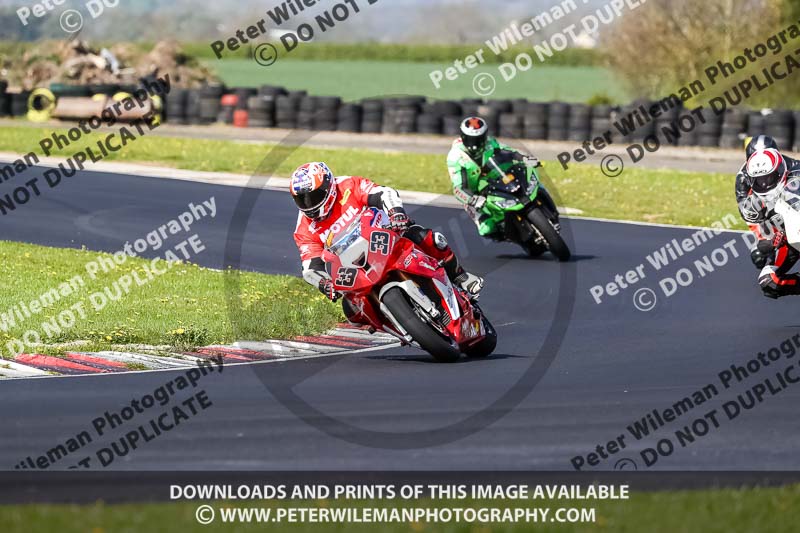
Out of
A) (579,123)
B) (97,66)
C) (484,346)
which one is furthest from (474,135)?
(97,66)

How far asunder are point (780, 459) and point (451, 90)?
51.8 metres

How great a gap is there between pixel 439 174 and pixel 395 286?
16700 millimetres

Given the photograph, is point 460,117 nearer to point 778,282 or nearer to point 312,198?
point 778,282

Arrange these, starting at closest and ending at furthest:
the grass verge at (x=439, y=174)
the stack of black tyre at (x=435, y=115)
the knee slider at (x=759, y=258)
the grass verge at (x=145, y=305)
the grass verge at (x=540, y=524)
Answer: the grass verge at (x=540, y=524), the grass verge at (x=145, y=305), the knee slider at (x=759, y=258), the grass verge at (x=439, y=174), the stack of black tyre at (x=435, y=115)

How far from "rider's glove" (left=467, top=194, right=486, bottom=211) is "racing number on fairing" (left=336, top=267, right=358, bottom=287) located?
265 inches

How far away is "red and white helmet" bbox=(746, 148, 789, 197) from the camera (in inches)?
480

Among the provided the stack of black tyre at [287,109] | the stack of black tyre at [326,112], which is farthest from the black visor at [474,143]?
the stack of black tyre at [287,109]

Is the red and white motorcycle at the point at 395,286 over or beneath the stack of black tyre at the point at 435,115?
beneath

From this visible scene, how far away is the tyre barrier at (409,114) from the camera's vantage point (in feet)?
107

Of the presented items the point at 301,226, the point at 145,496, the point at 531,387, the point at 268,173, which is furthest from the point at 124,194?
the point at 145,496

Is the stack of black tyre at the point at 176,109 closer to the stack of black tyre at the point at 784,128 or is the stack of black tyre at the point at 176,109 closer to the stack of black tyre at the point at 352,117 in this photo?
the stack of black tyre at the point at 352,117

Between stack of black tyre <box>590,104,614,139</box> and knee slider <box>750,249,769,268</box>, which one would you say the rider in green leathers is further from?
stack of black tyre <box>590,104,614,139</box>

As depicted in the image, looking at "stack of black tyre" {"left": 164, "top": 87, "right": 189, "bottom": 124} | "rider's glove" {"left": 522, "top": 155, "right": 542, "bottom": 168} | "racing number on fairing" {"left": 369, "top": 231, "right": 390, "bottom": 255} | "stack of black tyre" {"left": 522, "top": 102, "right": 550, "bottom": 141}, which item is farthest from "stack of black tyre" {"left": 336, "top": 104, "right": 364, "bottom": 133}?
"racing number on fairing" {"left": 369, "top": 231, "right": 390, "bottom": 255}

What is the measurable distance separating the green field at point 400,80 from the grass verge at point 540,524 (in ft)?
139
